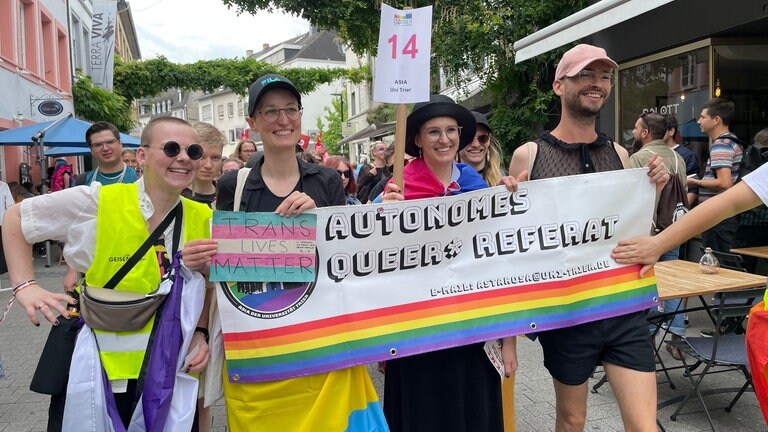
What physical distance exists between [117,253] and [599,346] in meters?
2.11

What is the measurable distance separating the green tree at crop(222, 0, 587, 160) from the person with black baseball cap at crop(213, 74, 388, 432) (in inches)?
303

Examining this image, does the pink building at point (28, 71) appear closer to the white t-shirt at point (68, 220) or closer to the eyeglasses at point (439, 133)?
the white t-shirt at point (68, 220)

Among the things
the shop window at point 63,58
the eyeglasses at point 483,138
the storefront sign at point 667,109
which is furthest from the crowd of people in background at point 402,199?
the shop window at point 63,58

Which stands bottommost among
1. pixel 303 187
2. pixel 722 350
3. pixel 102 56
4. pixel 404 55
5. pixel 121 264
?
pixel 722 350

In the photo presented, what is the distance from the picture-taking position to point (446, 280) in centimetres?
259

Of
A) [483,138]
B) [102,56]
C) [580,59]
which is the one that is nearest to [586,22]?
[483,138]

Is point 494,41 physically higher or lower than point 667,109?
higher

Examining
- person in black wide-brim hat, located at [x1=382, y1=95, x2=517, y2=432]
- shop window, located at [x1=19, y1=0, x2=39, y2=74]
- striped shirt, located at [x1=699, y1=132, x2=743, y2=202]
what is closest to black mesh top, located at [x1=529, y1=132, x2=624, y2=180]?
person in black wide-brim hat, located at [x1=382, y1=95, x2=517, y2=432]

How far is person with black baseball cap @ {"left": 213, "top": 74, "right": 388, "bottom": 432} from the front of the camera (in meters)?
2.34

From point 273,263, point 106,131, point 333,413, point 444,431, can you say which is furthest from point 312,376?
point 106,131

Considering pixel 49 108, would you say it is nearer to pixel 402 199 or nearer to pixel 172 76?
pixel 172 76

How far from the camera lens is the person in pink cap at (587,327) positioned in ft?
8.28

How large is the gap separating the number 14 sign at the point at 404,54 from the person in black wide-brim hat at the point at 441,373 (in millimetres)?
428

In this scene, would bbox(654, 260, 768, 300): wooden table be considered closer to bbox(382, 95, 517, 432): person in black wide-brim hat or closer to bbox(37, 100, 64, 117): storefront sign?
bbox(382, 95, 517, 432): person in black wide-brim hat
